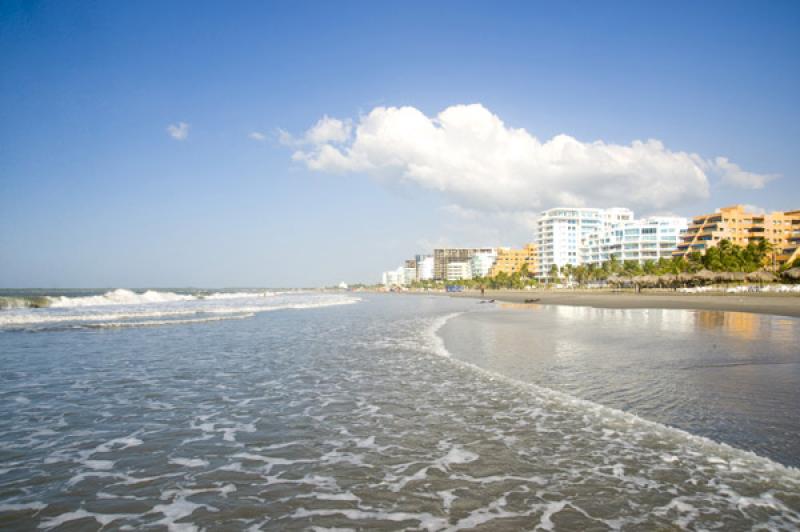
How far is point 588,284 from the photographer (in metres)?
133

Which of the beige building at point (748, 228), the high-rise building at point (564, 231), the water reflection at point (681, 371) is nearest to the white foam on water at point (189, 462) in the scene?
the water reflection at point (681, 371)

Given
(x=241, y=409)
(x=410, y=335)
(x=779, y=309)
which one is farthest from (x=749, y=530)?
(x=779, y=309)

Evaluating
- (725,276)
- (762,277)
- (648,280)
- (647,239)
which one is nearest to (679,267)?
(648,280)

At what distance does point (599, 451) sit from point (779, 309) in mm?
40436

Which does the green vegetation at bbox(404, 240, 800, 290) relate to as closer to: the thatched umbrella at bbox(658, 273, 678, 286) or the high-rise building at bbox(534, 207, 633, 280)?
the thatched umbrella at bbox(658, 273, 678, 286)

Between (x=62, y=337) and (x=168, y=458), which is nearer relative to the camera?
(x=168, y=458)

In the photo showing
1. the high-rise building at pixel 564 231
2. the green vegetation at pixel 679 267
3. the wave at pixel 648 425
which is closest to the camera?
the wave at pixel 648 425

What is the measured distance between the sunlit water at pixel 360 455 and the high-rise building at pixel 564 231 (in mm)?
164978

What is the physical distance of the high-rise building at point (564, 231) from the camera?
169 m

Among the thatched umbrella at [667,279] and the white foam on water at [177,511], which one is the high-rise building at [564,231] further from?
the white foam on water at [177,511]

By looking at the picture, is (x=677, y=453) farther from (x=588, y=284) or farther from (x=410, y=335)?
(x=588, y=284)

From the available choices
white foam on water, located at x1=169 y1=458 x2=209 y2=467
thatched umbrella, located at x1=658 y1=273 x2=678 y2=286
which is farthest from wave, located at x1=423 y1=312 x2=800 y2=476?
thatched umbrella, located at x1=658 y1=273 x2=678 y2=286

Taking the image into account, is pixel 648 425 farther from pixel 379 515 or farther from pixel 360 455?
pixel 379 515

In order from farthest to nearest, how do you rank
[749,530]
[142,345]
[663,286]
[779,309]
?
1. [663,286]
2. [779,309]
3. [142,345]
4. [749,530]
